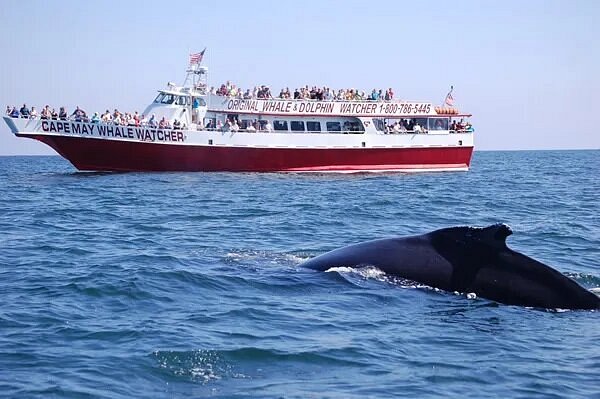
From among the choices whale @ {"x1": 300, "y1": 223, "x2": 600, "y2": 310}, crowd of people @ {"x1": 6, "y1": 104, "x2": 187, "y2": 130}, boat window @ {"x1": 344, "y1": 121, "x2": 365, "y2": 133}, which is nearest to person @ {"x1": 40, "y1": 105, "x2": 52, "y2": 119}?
crowd of people @ {"x1": 6, "y1": 104, "x2": 187, "y2": 130}

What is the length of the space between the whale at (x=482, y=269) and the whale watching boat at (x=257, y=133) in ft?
114

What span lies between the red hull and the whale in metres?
34.6

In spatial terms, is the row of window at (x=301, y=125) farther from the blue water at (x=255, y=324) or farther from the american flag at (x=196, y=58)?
the blue water at (x=255, y=324)

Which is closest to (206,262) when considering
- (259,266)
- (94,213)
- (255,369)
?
(259,266)

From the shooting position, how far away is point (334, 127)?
161 feet

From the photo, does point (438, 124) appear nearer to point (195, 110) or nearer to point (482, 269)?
point (195, 110)

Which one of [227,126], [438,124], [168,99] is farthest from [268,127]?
[438,124]

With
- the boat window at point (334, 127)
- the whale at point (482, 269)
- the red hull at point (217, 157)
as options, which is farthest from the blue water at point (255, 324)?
the boat window at point (334, 127)

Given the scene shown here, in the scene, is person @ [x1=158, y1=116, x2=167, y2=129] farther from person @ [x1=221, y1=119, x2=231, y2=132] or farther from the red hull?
person @ [x1=221, y1=119, x2=231, y2=132]

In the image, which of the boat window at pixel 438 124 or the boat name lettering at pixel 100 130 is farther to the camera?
the boat window at pixel 438 124

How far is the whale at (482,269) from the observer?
10.0m

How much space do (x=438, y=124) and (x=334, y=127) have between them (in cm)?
752

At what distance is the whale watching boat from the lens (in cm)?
4419

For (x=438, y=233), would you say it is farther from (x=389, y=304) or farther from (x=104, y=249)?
(x=104, y=249)
